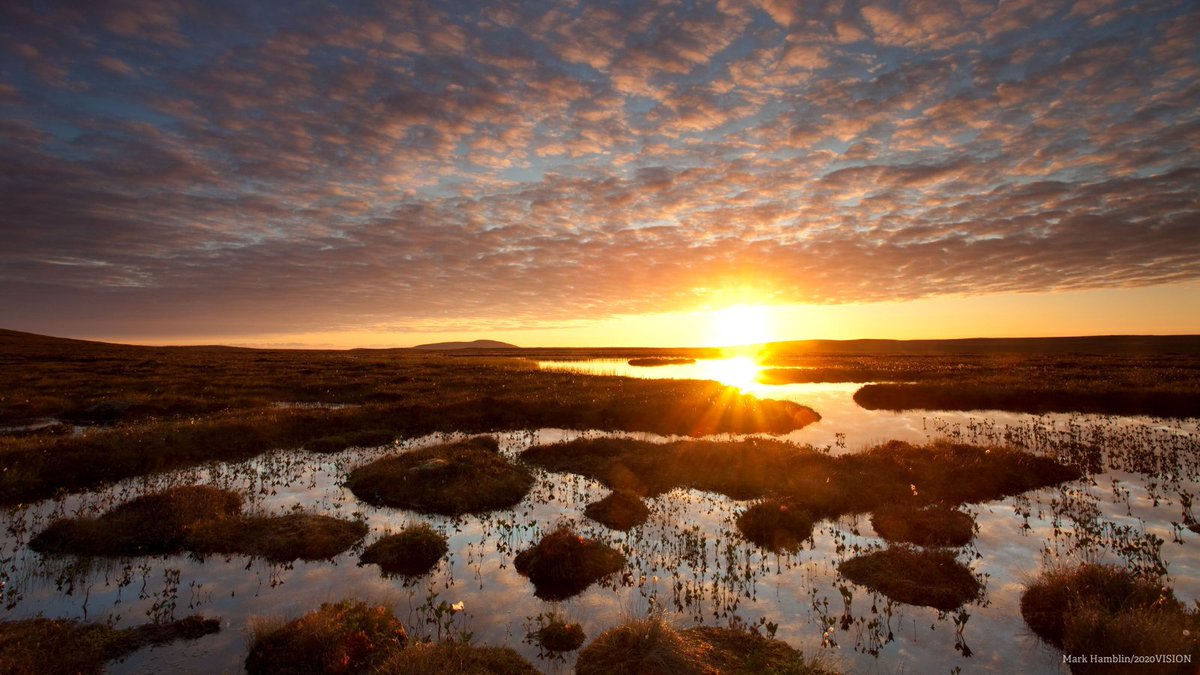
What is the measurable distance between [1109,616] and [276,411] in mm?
33495

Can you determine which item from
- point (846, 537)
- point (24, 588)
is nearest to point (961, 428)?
point (846, 537)

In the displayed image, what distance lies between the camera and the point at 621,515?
15.8 m

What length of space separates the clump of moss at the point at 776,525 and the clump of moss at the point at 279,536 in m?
10.5

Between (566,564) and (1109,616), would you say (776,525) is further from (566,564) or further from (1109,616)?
(1109,616)

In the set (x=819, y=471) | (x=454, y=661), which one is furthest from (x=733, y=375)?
(x=454, y=661)

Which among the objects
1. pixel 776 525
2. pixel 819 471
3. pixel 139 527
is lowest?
pixel 776 525

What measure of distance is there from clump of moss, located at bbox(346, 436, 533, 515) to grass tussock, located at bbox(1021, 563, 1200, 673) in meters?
13.5

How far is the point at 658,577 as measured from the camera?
1203cm

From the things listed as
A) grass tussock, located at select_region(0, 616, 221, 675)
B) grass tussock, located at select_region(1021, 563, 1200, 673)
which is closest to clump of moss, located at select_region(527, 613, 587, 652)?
grass tussock, located at select_region(0, 616, 221, 675)

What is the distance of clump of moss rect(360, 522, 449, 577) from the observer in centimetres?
1256

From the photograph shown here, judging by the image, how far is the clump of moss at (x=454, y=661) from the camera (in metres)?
7.93

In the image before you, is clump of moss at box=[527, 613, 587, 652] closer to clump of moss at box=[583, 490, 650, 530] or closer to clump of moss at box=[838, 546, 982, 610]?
clump of moss at box=[583, 490, 650, 530]

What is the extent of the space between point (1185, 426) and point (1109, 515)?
2006 cm

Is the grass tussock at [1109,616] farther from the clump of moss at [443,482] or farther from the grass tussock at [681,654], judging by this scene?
the clump of moss at [443,482]
